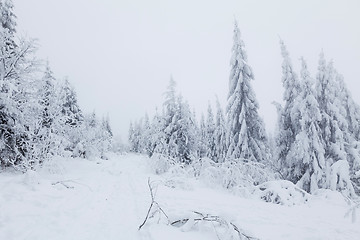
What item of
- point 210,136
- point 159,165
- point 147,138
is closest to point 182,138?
point 159,165

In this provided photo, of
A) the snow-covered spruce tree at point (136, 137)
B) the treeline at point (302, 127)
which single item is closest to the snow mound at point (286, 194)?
the treeline at point (302, 127)

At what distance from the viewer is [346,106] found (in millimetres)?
20031

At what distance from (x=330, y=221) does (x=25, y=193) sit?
8940 mm

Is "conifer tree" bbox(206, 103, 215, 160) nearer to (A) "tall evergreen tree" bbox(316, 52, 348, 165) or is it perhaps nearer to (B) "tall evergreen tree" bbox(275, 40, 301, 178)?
(B) "tall evergreen tree" bbox(275, 40, 301, 178)

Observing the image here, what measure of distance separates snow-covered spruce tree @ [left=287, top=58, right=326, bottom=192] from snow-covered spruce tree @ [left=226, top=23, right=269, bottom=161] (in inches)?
104

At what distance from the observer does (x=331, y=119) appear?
1767 centimetres

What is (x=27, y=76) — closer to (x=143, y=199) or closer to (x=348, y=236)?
(x=143, y=199)

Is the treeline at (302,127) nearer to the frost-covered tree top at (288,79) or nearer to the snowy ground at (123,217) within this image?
the frost-covered tree top at (288,79)

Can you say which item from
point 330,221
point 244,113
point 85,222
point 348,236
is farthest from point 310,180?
point 85,222

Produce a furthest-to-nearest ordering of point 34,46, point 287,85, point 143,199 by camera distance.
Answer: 1. point 287,85
2. point 34,46
3. point 143,199

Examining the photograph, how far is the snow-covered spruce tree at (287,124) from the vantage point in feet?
61.5

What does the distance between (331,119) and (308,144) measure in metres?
2.77

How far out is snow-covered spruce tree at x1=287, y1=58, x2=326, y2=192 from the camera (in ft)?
54.6

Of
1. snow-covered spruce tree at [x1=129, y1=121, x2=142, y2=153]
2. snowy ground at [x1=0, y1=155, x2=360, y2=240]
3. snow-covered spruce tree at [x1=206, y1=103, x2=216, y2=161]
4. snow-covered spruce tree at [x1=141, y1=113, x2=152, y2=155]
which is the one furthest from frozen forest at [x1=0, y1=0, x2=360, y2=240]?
snow-covered spruce tree at [x1=129, y1=121, x2=142, y2=153]
